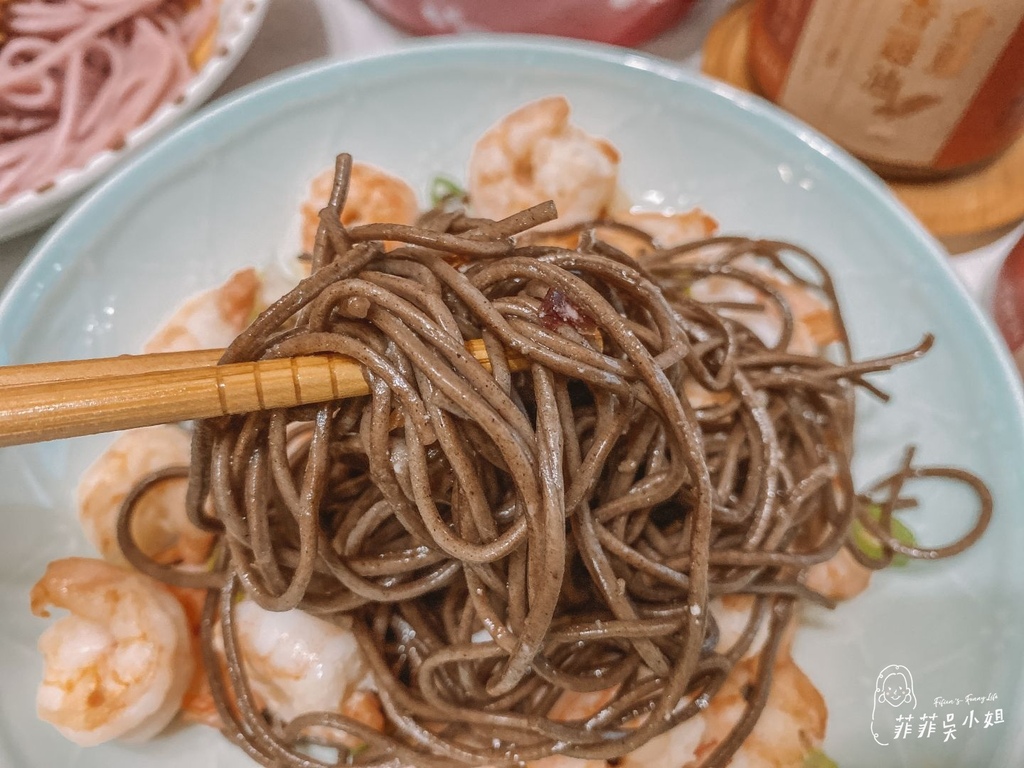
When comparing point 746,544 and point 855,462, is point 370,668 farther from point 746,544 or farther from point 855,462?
point 855,462

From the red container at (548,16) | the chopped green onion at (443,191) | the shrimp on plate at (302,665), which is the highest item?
the red container at (548,16)

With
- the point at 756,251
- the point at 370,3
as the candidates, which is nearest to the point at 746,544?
the point at 756,251

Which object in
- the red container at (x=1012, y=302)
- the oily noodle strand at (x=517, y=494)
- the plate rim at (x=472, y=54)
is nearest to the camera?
the oily noodle strand at (x=517, y=494)

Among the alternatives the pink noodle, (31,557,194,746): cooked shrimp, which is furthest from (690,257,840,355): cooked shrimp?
the pink noodle

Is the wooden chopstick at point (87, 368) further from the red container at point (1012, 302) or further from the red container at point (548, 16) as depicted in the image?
the red container at point (1012, 302)

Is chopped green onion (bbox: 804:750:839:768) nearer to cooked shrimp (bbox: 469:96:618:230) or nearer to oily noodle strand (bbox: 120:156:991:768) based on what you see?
oily noodle strand (bbox: 120:156:991:768)

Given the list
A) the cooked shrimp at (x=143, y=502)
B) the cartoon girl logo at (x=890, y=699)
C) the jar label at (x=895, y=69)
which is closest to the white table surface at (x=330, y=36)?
the jar label at (x=895, y=69)
